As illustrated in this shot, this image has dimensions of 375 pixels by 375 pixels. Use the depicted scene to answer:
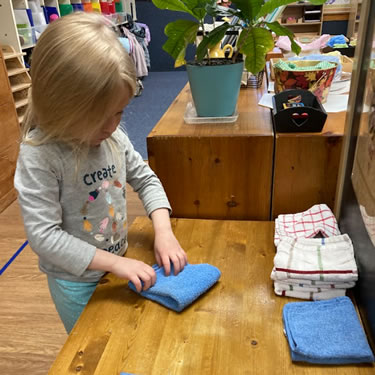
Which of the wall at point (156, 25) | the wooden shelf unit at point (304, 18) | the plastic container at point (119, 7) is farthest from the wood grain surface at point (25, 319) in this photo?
the wooden shelf unit at point (304, 18)

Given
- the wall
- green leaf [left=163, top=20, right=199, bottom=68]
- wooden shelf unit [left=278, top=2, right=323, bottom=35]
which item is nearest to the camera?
green leaf [left=163, top=20, right=199, bottom=68]

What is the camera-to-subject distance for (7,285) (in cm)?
164

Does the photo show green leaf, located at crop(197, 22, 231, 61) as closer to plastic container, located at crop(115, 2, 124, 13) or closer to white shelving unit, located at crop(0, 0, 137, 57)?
white shelving unit, located at crop(0, 0, 137, 57)

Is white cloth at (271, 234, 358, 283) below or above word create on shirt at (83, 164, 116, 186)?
below

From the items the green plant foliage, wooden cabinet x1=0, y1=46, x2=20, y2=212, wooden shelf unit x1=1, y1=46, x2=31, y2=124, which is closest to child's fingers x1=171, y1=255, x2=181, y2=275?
the green plant foliage

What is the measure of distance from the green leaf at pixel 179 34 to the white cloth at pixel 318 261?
628mm

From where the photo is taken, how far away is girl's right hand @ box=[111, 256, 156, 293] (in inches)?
29.8

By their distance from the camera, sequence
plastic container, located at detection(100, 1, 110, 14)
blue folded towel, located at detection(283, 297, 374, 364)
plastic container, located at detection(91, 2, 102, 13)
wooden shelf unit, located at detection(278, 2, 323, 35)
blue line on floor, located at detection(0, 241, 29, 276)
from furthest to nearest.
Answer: wooden shelf unit, located at detection(278, 2, 323, 35), plastic container, located at detection(100, 1, 110, 14), plastic container, located at detection(91, 2, 102, 13), blue line on floor, located at detection(0, 241, 29, 276), blue folded towel, located at detection(283, 297, 374, 364)

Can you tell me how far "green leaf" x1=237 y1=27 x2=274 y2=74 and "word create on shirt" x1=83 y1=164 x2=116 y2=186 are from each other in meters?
0.50

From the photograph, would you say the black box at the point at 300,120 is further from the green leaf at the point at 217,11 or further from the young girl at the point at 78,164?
the young girl at the point at 78,164

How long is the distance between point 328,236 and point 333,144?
247 millimetres

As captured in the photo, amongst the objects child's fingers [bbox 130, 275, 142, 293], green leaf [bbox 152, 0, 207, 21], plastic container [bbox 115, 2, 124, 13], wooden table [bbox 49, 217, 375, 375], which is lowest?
wooden table [bbox 49, 217, 375, 375]

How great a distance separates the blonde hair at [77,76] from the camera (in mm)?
658

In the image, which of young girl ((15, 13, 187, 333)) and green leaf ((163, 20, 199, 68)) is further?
green leaf ((163, 20, 199, 68))
